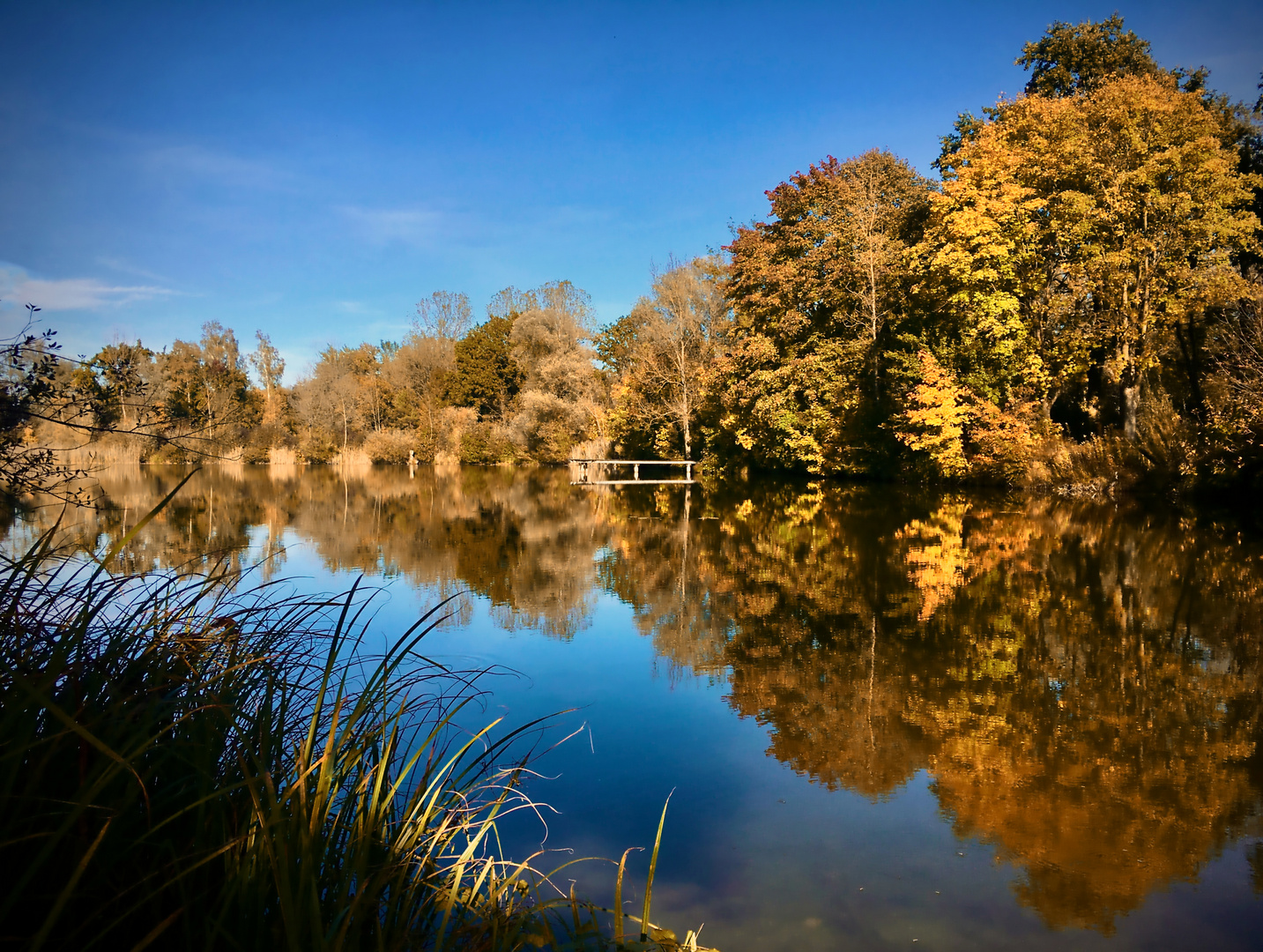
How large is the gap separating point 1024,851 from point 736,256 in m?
28.2

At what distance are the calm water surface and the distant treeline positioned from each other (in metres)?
7.52

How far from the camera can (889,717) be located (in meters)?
5.04

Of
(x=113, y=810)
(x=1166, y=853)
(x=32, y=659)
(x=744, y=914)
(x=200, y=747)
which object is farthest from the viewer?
(x=1166, y=853)

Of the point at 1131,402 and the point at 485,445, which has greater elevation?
the point at 1131,402

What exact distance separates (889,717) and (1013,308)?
18.6 m

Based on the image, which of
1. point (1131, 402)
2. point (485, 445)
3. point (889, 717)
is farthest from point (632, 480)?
point (889, 717)

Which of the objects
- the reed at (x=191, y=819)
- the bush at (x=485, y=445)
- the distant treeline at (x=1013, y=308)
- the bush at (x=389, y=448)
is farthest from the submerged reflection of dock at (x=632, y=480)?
the reed at (x=191, y=819)

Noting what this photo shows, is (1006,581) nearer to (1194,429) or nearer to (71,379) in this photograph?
(71,379)

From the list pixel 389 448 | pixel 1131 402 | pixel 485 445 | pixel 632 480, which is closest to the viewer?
pixel 1131 402

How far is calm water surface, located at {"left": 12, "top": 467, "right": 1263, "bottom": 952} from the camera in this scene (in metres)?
3.16

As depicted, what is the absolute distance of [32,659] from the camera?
2.32 meters

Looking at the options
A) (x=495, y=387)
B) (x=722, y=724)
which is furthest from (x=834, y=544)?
(x=495, y=387)

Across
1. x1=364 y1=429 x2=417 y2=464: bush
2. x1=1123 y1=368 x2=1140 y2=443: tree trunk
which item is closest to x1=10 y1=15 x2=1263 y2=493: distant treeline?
x1=1123 y1=368 x2=1140 y2=443: tree trunk

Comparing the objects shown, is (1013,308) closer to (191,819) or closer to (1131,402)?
(1131,402)
